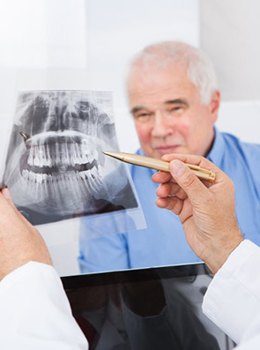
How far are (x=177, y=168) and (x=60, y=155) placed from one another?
9.1 inches

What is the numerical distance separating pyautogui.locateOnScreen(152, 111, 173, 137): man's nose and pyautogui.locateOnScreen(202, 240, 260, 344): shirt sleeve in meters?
0.27

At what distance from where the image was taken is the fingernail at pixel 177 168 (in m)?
0.96

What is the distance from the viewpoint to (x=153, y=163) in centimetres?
98

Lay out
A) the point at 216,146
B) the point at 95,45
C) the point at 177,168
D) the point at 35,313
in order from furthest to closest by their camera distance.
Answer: the point at 216,146 → the point at 95,45 → the point at 177,168 → the point at 35,313

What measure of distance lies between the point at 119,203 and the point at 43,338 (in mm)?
365

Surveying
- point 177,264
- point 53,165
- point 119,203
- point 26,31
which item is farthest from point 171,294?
point 26,31

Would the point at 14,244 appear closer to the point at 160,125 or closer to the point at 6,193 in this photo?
the point at 6,193

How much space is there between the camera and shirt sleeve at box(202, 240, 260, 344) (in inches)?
38.6

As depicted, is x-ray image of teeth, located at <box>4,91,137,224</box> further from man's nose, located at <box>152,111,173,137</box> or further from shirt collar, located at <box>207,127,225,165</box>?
shirt collar, located at <box>207,127,225,165</box>

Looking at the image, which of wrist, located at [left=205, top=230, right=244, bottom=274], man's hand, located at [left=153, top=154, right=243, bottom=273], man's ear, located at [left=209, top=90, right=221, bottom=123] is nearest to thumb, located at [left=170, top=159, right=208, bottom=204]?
man's hand, located at [left=153, top=154, right=243, bottom=273]

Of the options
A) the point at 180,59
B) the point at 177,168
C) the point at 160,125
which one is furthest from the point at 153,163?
the point at 180,59

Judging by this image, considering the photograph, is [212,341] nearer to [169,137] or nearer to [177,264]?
[177,264]

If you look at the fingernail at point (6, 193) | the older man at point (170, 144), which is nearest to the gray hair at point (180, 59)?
the older man at point (170, 144)

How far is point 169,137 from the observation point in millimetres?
1125
